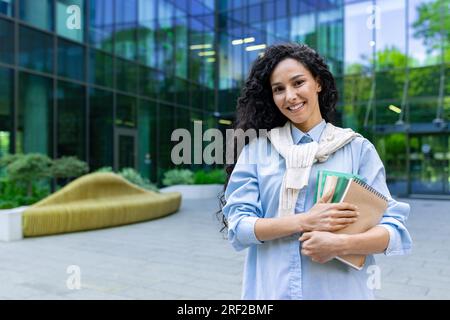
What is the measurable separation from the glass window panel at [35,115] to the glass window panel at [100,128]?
1.78 meters

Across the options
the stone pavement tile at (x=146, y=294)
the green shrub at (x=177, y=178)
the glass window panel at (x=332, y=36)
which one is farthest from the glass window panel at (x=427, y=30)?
the stone pavement tile at (x=146, y=294)

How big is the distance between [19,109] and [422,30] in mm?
15407

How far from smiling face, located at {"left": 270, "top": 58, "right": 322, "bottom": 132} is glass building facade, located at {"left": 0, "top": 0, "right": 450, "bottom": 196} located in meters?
12.4

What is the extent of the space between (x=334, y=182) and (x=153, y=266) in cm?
516

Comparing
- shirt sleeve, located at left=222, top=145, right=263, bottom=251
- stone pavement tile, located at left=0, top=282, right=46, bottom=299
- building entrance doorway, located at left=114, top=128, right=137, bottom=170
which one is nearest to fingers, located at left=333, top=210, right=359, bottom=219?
shirt sleeve, located at left=222, top=145, right=263, bottom=251

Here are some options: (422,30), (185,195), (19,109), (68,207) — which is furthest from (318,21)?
(68,207)

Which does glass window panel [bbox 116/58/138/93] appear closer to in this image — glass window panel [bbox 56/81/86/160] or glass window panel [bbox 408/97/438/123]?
glass window panel [bbox 56/81/86/160]

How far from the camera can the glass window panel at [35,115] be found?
12984mm

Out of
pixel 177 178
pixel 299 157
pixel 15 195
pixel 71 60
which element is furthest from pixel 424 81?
pixel 299 157

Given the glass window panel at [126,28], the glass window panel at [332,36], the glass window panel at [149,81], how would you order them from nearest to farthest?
the glass window panel at [126,28]
the glass window panel at [149,81]
the glass window panel at [332,36]

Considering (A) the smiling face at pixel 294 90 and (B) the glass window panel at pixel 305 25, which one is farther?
(B) the glass window panel at pixel 305 25

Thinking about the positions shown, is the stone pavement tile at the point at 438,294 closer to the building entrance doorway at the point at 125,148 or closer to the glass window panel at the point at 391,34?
the building entrance doorway at the point at 125,148

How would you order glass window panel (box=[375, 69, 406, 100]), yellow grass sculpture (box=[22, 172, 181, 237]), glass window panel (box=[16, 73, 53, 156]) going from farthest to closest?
1. glass window panel (box=[375, 69, 406, 100])
2. glass window panel (box=[16, 73, 53, 156])
3. yellow grass sculpture (box=[22, 172, 181, 237])

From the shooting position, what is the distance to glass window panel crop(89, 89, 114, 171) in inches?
613
